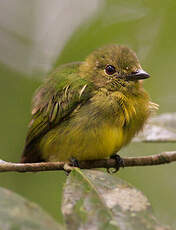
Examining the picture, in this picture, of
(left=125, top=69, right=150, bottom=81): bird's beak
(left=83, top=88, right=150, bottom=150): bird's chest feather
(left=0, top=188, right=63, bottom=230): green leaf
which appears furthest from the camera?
(left=125, top=69, right=150, bottom=81): bird's beak

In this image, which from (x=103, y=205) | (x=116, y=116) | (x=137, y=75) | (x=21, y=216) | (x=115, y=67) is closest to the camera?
(x=21, y=216)

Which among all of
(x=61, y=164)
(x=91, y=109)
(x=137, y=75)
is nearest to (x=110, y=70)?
A: (x=137, y=75)

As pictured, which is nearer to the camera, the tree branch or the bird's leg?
the tree branch

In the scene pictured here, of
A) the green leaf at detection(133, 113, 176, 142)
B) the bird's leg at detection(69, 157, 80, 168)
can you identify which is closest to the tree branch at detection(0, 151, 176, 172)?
the green leaf at detection(133, 113, 176, 142)

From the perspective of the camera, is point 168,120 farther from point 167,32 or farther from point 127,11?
point 127,11

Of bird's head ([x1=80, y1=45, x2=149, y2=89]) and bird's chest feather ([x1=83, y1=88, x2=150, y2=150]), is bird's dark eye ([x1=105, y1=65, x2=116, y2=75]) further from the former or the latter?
bird's chest feather ([x1=83, y1=88, x2=150, y2=150])

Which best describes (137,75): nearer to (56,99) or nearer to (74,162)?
(56,99)
